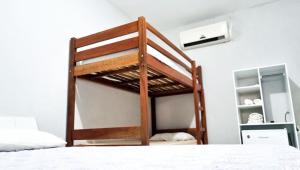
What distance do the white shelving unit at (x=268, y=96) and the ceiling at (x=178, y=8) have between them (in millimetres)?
1020

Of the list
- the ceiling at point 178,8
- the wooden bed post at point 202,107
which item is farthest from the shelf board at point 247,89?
the ceiling at point 178,8

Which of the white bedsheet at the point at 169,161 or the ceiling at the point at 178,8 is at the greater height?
the ceiling at the point at 178,8

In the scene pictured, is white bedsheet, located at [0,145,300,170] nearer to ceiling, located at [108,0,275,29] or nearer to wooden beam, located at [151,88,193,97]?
wooden beam, located at [151,88,193,97]

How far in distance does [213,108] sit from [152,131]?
1.04 m

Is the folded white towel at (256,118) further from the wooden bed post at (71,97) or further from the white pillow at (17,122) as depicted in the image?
the white pillow at (17,122)

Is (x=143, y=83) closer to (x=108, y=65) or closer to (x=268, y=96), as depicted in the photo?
(x=108, y=65)

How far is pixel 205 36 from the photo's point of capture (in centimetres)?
337

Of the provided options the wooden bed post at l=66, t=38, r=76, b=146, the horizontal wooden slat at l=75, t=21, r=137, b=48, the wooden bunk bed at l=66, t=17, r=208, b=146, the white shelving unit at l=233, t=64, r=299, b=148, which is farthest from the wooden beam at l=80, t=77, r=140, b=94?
the white shelving unit at l=233, t=64, r=299, b=148

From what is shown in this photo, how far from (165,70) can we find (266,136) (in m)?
1.38

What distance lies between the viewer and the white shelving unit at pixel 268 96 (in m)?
2.81

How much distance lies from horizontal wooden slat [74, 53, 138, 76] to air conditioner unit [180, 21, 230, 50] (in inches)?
70.2

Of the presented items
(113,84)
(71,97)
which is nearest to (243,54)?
(113,84)

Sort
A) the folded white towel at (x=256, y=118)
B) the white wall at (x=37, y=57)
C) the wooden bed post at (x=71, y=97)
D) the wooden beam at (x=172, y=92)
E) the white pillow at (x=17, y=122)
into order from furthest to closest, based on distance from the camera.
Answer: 1. the wooden beam at (x=172, y=92)
2. the folded white towel at (x=256, y=118)
3. the wooden bed post at (x=71, y=97)
4. the white wall at (x=37, y=57)
5. the white pillow at (x=17, y=122)

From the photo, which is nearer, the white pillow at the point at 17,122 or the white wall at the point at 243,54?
the white pillow at the point at 17,122
